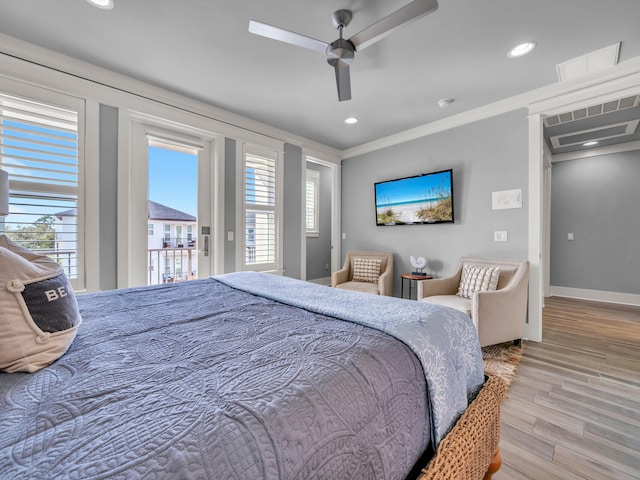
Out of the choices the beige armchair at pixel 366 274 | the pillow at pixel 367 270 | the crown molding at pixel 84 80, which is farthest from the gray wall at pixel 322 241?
the crown molding at pixel 84 80

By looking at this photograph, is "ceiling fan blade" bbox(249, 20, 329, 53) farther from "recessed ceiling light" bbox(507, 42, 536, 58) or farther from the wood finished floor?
the wood finished floor

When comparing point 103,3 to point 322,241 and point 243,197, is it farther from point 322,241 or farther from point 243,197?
point 322,241

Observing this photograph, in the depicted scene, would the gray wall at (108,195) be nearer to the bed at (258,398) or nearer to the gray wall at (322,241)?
the bed at (258,398)

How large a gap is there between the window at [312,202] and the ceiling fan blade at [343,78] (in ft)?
10.3

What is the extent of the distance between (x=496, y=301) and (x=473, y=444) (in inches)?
71.9

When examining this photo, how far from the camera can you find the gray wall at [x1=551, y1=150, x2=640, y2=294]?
4.20 meters

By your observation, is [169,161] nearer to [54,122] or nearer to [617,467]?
[54,122]

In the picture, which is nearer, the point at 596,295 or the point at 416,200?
the point at 416,200

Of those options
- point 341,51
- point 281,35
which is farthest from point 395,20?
point 281,35

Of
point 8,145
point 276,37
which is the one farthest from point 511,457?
point 8,145

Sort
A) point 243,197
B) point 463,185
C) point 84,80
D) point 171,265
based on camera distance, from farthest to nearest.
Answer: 1. point 171,265
2. point 243,197
3. point 463,185
4. point 84,80

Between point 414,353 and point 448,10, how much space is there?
7.14 feet

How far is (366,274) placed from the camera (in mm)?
3883

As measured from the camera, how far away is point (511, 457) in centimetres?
139
